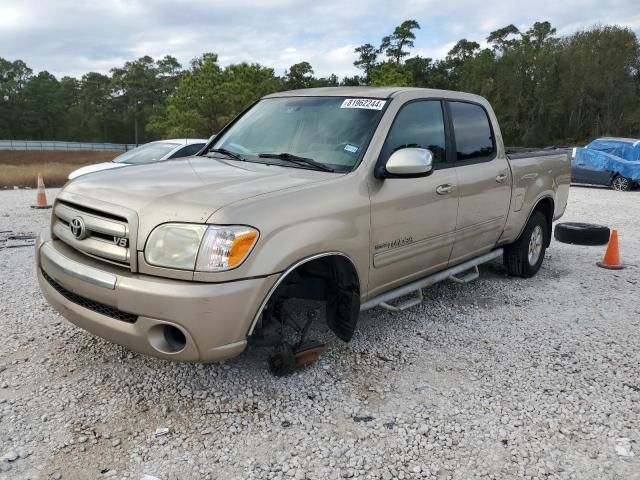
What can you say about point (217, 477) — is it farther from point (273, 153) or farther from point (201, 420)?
point (273, 153)

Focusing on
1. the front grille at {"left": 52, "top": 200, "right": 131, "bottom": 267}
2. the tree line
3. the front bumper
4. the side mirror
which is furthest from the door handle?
the tree line

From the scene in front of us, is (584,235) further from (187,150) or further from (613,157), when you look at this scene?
(613,157)

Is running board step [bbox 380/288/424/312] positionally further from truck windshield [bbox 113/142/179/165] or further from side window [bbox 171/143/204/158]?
truck windshield [bbox 113/142/179/165]

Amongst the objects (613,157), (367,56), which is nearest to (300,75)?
(367,56)

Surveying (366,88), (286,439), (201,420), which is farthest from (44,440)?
(366,88)

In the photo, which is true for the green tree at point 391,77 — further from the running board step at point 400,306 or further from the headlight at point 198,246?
the headlight at point 198,246

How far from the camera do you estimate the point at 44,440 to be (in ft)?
8.82

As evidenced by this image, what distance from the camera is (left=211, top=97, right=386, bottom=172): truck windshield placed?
3.58 metres

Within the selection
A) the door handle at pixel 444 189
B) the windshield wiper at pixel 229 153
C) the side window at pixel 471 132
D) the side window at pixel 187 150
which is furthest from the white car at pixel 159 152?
the door handle at pixel 444 189

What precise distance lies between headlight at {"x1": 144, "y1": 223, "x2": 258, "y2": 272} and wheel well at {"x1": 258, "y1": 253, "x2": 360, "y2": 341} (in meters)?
0.62

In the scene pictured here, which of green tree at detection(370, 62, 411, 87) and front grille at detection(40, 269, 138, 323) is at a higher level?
green tree at detection(370, 62, 411, 87)

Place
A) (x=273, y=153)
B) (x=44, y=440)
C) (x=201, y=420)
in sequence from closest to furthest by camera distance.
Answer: (x=44, y=440), (x=201, y=420), (x=273, y=153)

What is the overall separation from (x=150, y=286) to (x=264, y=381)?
3.60ft

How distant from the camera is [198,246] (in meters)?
2.61
